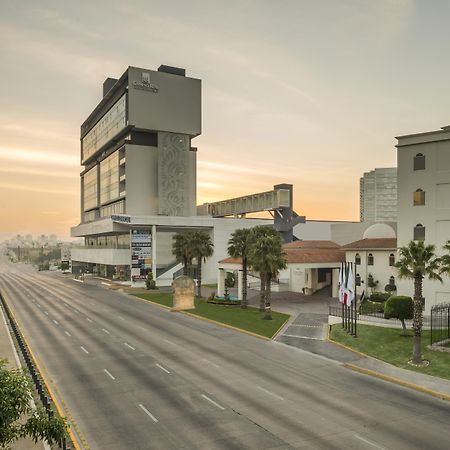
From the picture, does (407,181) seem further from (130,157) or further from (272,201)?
(130,157)

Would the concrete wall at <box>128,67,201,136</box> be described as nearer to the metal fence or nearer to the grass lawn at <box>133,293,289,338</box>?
the grass lawn at <box>133,293,289,338</box>

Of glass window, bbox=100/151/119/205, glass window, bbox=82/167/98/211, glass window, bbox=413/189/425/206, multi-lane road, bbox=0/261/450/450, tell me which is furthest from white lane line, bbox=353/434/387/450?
glass window, bbox=82/167/98/211

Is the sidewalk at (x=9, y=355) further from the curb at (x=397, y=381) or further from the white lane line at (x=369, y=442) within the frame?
the curb at (x=397, y=381)

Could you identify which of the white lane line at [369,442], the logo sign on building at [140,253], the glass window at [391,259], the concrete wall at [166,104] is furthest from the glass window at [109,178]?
the white lane line at [369,442]

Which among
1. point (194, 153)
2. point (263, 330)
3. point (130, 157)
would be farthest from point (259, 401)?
point (194, 153)

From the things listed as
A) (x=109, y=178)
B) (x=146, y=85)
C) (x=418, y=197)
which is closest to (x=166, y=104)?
(x=146, y=85)

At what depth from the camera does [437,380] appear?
2653 cm

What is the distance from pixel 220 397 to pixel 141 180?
89.8 metres

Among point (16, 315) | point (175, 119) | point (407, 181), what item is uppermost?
point (175, 119)

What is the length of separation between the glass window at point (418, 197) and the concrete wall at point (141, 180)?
71910 millimetres

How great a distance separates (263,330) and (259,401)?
19.0 metres

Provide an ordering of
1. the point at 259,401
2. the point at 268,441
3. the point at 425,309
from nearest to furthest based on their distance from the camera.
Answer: the point at 268,441 → the point at 259,401 → the point at 425,309

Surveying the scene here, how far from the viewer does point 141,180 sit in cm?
10856

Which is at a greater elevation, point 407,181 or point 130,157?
point 130,157
